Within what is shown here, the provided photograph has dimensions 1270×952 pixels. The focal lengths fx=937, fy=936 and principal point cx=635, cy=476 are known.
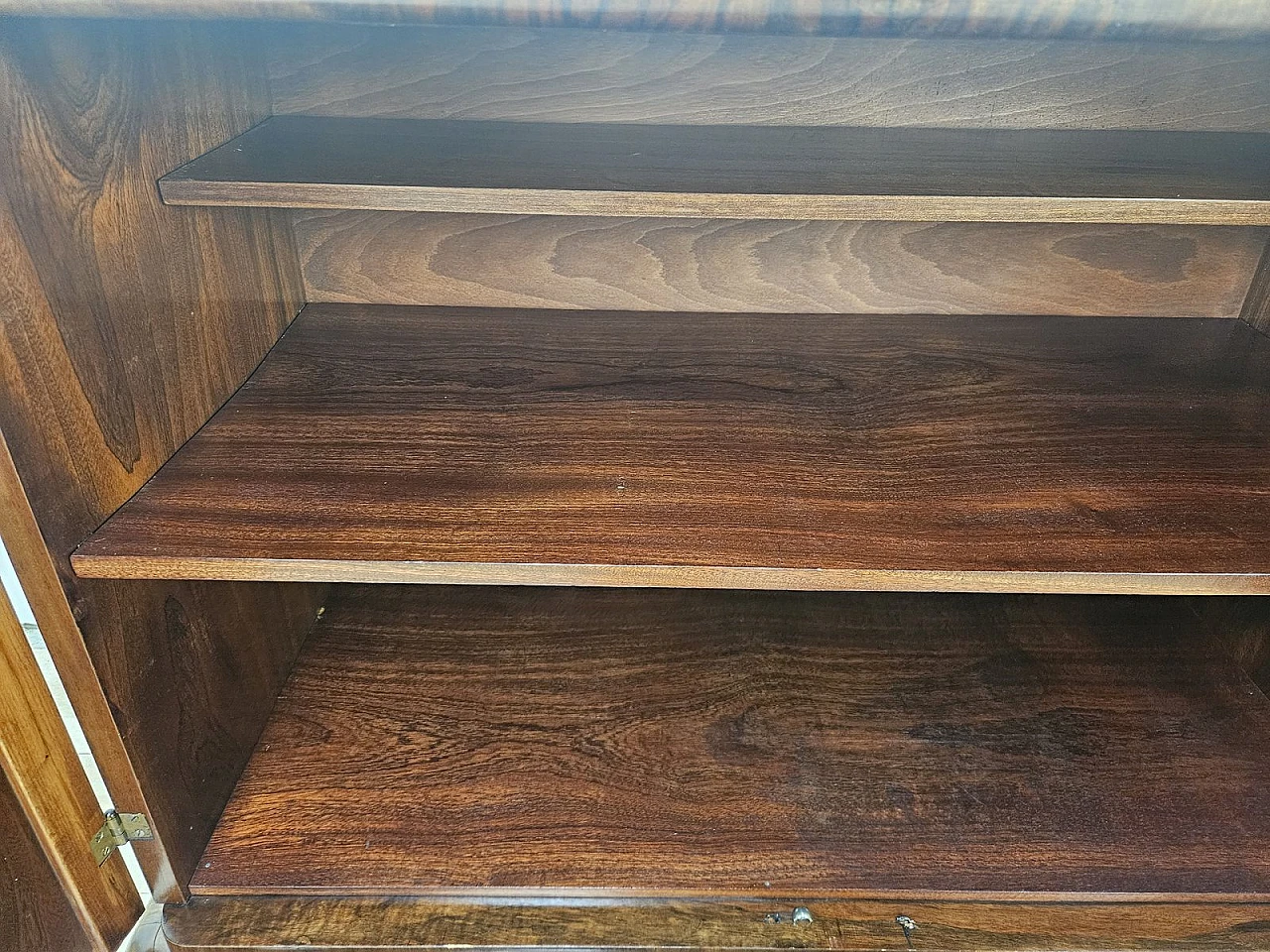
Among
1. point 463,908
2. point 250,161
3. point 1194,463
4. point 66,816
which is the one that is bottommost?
point 463,908

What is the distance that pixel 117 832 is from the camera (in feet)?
2.61

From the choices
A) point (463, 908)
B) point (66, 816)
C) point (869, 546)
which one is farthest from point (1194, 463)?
point (66, 816)

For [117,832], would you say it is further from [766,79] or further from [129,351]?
[766,79]

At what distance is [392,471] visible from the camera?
77cm

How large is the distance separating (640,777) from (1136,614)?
677 millimetres

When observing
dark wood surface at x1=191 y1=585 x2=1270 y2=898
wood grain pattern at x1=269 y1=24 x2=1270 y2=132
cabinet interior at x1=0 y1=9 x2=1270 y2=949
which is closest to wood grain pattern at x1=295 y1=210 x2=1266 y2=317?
cabinet interior at x1=0 y1=9 x2=1270 y2=949

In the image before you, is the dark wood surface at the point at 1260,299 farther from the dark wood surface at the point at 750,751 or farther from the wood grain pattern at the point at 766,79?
the dark wood surface at the point at 750,751

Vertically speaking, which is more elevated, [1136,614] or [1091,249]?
[1091,249]

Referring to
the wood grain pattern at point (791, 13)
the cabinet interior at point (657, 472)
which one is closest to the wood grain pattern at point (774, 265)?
the cabinet interior at point (657, 472)

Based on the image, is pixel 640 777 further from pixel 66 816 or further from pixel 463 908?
pixel 66 816

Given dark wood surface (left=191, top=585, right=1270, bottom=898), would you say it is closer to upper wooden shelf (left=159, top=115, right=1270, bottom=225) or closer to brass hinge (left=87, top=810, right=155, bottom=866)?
brass hinge (left=87, top=810, right=155, bottom=866)

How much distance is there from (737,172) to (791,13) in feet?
0.83

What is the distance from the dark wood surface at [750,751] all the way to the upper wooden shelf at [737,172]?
1.79ft

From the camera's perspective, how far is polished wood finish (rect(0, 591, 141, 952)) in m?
0.69
